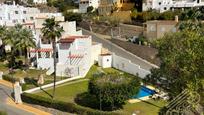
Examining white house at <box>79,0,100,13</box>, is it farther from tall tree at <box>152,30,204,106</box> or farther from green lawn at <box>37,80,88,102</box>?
tall tree at <box>152,30,204,106</box>

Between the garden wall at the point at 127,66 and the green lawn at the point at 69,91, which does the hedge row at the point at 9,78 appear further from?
the garden wall at the point at 127,66

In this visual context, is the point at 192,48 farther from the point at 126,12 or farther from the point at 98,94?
the point at 126,12

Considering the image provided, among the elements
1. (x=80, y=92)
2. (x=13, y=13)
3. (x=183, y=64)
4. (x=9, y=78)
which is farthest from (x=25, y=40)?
(x=183, y=64)

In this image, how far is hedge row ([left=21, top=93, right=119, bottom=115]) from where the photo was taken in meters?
53.8

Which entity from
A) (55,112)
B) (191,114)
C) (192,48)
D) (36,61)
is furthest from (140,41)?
(191,114)

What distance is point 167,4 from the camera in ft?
360

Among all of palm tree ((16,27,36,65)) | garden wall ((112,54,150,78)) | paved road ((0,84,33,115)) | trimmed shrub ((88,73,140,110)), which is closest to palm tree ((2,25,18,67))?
palm tree ((16,27,36,65))

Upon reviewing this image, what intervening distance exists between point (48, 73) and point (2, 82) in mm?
7897

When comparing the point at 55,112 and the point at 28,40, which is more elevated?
the point at 28,40

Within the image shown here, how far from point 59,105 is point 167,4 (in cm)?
6020

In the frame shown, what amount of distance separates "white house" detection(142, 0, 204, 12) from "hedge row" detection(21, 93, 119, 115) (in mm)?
54945

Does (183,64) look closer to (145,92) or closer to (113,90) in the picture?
(113,90)

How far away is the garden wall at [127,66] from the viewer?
73.7 metres

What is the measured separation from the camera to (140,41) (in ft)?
297
